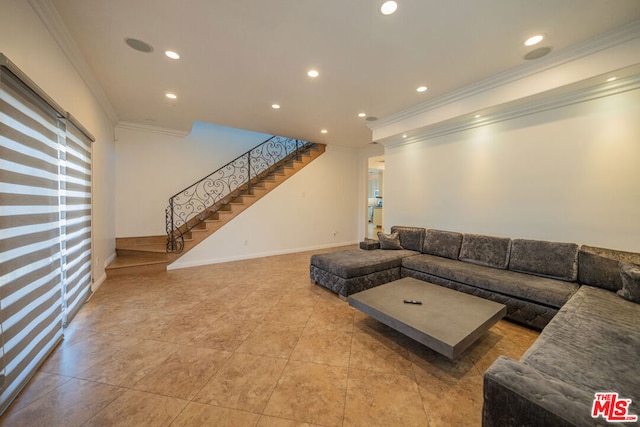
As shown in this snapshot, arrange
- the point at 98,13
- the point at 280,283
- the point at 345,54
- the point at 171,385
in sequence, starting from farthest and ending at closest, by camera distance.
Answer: the point at 280,283, the point at 345,54, the point at 98,13, the point at 171,385

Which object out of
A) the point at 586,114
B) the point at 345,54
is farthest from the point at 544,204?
the point at 345,54

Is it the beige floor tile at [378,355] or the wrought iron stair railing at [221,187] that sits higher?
the wrought iron stair railing at [221,187]

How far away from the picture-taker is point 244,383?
1.74 meters

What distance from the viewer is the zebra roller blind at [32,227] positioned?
1.57 m

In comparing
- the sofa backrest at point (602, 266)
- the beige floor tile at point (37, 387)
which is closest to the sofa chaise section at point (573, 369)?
the sofa backrest at point (602, 266)

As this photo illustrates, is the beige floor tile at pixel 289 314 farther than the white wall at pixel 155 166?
No

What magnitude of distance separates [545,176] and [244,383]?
433 centimetres

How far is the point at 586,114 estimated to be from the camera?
9.45 feet

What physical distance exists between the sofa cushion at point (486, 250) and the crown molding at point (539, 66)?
2130 mm

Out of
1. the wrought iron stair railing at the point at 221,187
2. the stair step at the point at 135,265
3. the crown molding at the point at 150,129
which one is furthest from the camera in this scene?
the wrought iron stair railing at the point at 221,187

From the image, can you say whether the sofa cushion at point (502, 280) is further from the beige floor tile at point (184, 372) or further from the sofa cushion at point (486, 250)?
the beige floor tile at point (184, 372)

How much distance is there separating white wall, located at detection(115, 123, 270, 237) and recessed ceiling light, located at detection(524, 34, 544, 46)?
583 cm

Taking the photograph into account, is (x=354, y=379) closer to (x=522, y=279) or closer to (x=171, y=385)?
(x=171, y=385)

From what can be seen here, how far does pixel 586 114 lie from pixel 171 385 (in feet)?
17.0
